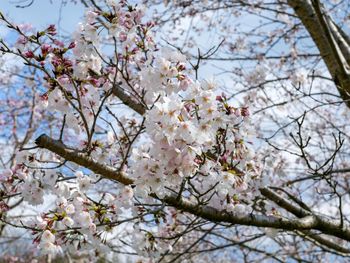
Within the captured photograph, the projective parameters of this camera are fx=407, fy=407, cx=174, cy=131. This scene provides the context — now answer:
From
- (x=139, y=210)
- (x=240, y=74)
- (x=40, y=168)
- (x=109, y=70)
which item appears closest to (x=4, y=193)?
(x=40, y=168)

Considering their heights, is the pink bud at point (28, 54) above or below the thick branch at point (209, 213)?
above

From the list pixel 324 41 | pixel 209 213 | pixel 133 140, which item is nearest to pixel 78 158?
pixel 133 140

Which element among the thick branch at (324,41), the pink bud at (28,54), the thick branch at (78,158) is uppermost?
the thick branch at (324,41)

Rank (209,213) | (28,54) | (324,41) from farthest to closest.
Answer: (324,41)
(209,213)
(28,54)

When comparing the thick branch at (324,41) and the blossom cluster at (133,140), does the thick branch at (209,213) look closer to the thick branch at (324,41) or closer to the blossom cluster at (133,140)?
the blossom cluster at (133,140)

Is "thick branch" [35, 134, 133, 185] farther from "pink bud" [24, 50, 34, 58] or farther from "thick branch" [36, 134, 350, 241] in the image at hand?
"pink bud" [24, 50, 34, 58]

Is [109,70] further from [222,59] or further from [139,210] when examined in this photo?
[222,59]

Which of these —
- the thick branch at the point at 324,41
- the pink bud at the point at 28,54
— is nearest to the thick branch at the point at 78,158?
the pink bud at the point at 28,54

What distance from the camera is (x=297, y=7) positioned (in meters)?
4.34

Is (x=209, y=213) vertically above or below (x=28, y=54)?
below

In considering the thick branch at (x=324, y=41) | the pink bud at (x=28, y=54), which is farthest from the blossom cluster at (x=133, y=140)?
the thick branch at (x=324, y=41)

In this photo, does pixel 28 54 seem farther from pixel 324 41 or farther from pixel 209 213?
pixel 324 41

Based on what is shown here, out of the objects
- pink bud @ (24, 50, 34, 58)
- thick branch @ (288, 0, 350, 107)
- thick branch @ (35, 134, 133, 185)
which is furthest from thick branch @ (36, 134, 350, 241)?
thick branch @ (288, 0, 350, 107)

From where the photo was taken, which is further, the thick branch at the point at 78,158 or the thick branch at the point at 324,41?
the thick branch at the point at 324,41
